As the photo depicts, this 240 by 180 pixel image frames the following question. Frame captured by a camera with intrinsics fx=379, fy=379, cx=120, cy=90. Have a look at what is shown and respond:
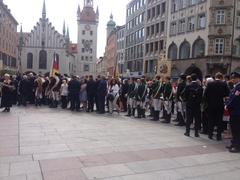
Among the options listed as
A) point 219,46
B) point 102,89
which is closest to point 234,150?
point 102,89

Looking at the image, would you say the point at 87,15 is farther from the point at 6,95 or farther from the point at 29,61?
the point at 6,95

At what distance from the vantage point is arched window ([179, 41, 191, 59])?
44513 millimetres

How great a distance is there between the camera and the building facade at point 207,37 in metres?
39.2

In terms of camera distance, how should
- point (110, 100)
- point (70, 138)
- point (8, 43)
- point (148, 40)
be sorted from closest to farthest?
point (70, 138), point (110, 100), point (148, 40), point (8, 43)

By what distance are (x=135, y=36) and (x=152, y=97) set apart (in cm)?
5142

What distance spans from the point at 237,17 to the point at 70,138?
3331cm

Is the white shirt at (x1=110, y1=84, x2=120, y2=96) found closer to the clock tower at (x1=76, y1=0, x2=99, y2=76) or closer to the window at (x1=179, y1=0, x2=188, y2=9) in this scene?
the window at (x1=179, y1=0, x2=188, y2=9)

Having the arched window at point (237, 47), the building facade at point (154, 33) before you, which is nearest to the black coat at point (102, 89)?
the arched window at point (237, 47)

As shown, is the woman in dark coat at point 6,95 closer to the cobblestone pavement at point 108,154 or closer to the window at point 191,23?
the cobblestone pavement at point 108,154

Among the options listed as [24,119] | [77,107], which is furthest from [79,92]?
[24,119]

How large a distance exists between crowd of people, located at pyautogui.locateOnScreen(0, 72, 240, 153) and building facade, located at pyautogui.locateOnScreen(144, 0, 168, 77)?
31.5m

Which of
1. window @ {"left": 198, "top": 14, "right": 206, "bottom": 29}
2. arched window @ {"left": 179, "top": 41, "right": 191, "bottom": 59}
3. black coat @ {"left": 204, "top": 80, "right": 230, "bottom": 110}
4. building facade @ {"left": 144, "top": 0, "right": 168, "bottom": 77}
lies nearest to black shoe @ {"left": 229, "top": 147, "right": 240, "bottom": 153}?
black coat @ {"left": 204, "top": 80, "right": 230, "bottom": 110}

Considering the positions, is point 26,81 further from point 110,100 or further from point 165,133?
point 165,133

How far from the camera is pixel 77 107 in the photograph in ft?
61.0
